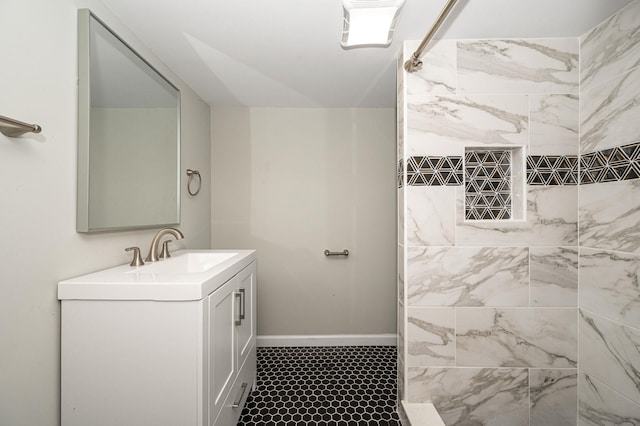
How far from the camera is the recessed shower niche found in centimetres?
156

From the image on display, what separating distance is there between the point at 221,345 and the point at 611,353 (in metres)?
1.82

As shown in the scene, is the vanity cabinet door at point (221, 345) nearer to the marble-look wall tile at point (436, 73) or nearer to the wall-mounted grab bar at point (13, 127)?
the wall-mounted grab bar at point (13, 127)

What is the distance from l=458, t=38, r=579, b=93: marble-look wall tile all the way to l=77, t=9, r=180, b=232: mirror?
5.61ft

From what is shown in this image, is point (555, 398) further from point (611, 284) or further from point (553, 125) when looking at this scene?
point (553, 125)

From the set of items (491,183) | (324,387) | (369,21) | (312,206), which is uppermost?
(369,21)

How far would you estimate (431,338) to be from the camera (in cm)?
150

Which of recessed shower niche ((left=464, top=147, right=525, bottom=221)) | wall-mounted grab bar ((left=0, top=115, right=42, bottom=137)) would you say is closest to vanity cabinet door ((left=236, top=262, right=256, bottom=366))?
wall-mounted grab bar ((left=0, top=115, right=42, bottom=137))

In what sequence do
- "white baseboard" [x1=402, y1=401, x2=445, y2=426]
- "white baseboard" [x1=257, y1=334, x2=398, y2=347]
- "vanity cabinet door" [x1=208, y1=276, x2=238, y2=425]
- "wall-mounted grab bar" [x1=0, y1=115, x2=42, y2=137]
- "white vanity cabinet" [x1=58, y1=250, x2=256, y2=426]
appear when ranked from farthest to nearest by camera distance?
"white baseboard" [x1=257, y1=334, x2=398, y2=347] → "white baseboard" [x1=402, y1=401, x2=445, y2=426] → "vanity cabinet door" [x1=208, y1=276, x2=238, y2=425] → "white vanity cabinet" [x1=58, y1=250, x2=256, y2=426] → "wall-mounted grab bar" [x1=0, y1=115, x2=42, y2=137]

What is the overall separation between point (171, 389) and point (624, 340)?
6.34 ft

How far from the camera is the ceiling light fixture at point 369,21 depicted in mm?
1144

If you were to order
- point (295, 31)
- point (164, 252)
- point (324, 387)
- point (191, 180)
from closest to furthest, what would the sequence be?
point (295, 31), point (164, 252), point (324, 387), point (191, 180)

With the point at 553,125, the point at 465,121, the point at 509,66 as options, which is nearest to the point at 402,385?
the point at 465,121

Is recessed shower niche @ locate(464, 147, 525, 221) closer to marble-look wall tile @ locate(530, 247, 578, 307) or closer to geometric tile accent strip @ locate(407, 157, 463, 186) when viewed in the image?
geometric tile accent strip @ locate(407, 157, 463, 186)

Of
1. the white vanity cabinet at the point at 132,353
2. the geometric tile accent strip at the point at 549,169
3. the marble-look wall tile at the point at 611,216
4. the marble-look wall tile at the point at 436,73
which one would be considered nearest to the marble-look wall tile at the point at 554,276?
the marble-look wall tile at the point at 611,216
